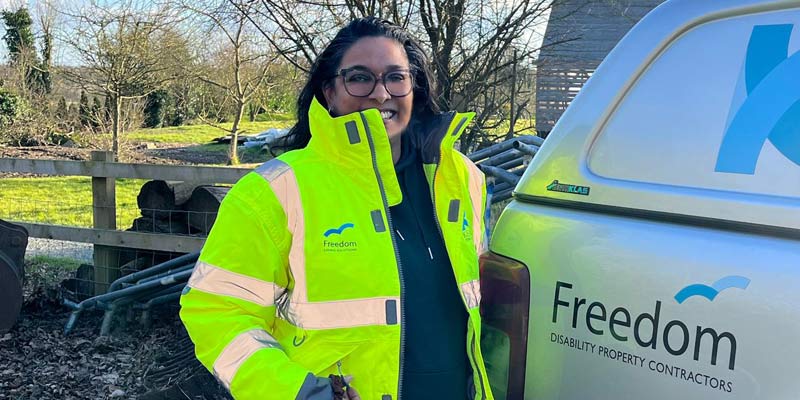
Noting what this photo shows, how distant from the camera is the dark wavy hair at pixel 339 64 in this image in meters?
2.06

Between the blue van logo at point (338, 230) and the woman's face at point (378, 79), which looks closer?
the blue van logo at point (338, 230)

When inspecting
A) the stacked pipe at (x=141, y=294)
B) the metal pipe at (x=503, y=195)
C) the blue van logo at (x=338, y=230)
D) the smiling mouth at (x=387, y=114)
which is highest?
the smiling mouth at (x=387, y=114)

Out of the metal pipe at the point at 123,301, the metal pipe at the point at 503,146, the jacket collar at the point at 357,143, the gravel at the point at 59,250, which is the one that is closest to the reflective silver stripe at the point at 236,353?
the jacket collar at the point at 357,143

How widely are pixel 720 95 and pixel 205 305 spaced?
1274 millimetres

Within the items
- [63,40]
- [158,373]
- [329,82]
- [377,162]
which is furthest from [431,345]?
[63,40]

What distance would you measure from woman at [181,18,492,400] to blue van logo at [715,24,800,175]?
0.72 metres

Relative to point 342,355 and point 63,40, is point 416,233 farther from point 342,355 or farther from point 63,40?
point 63,40

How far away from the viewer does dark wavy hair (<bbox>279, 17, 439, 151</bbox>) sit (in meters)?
2.06

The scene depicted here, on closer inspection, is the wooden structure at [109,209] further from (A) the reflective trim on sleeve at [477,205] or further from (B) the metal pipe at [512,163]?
(A) the reflective trim on sleeve at [477,205]

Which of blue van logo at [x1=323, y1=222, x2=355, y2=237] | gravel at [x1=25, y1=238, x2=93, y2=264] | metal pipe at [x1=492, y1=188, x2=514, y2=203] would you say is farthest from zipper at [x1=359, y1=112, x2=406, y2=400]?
gravel at [x1=25, y1=238, x2=93, y2=264]

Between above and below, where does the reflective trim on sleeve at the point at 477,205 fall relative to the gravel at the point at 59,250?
above

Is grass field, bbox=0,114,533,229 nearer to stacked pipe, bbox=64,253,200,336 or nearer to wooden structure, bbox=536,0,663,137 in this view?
wooden structure, bbox=536,0,663,137

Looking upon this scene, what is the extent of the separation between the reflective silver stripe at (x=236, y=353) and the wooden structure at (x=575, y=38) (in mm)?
5997

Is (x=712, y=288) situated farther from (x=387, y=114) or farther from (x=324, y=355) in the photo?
(x=387, y=114)
